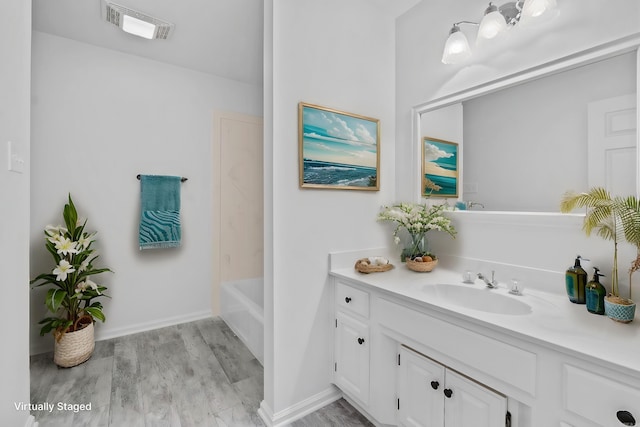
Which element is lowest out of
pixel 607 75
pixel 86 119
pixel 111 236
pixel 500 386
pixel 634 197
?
pixel 500 386

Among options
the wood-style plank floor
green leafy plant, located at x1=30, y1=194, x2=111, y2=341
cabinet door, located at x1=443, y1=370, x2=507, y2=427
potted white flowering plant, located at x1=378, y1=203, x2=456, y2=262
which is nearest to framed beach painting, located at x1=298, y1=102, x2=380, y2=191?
potted white flowering plant, located at x1=378, y1=203, x2=456, y2=262

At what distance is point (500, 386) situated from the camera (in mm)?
1004

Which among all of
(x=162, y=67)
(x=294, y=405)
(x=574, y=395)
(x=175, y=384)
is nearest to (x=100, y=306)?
(x=175, y=384)

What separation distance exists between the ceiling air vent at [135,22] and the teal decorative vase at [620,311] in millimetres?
3062

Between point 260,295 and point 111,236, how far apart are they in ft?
4.72

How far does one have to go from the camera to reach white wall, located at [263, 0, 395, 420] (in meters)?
1.58

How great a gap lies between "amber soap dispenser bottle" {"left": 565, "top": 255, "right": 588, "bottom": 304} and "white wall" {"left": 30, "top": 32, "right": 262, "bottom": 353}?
115 inches

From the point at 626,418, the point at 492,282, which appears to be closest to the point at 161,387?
the point at 492,282

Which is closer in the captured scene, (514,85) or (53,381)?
(514,85)

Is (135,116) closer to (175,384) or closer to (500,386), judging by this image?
(175,384)

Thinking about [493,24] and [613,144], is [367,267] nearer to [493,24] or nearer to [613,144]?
[613,144]

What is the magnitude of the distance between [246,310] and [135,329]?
1.14 metres

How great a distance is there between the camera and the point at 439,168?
74.0 inches

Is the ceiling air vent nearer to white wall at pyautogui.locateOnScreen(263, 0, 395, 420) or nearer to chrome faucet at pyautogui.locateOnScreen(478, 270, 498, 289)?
white wall at pyautogui.locateOnScreen(263, 0, 395, 420)
